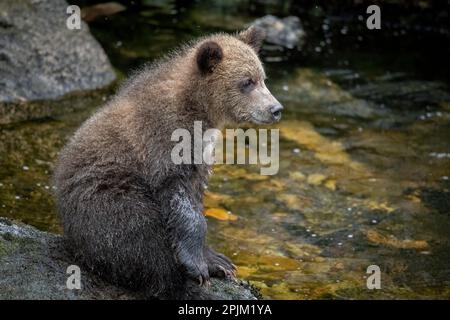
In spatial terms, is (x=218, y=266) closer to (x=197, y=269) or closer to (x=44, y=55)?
(x=197, y=269)

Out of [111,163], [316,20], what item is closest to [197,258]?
[111,163]

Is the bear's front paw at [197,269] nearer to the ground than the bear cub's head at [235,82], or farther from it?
nearer to the ground

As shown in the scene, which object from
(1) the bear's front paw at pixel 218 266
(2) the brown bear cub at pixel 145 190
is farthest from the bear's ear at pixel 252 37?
(1) the bear's front paw at pixel 218 266

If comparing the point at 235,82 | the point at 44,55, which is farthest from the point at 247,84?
the point at 44,55

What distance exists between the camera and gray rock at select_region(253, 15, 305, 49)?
16625 mm

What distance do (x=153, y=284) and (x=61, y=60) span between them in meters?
7.82

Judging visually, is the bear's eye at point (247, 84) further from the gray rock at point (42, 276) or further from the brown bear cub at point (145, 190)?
the gray rock at point (42, 276)

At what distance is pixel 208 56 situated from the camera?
6.89m

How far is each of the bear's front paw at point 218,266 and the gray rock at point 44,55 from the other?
21.0 feet

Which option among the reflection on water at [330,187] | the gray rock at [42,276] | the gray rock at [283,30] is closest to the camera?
the gray rock at [42,276]

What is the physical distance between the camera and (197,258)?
634cm

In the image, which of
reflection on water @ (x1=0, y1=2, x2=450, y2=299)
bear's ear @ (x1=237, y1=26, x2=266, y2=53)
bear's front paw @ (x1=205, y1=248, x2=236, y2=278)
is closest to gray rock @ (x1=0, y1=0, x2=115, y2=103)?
reflection on water @ (x1=0, y1=2, x2=450, y2=299)

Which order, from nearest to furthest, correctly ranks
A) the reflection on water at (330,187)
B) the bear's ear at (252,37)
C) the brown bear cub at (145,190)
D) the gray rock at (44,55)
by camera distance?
the brown bear cub at (145,190) < the bear's ear at (252,37) < the reflection on water at (330,187) < the gray rock at (44,55)

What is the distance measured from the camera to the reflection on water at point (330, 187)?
8891 millimetres
